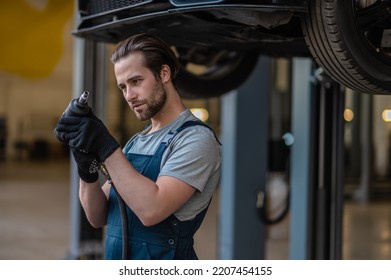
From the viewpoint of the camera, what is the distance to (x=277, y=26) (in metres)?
2.21

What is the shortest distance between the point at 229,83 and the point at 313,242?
88 cm

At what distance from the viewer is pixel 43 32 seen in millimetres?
7734

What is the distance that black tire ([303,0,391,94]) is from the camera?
6.25ft

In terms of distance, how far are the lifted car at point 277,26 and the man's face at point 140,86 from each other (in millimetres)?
453

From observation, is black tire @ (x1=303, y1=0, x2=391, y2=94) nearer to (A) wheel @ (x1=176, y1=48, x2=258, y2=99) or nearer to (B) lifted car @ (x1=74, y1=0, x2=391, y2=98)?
(B) lifted car @ (x1=74, y1=0, x2=391, y2=98)

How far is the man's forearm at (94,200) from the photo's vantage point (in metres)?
1.62

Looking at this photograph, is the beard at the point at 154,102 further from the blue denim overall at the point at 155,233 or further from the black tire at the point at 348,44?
the black tire at the point at 348,44

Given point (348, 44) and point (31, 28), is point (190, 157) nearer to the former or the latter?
point (348, 44)

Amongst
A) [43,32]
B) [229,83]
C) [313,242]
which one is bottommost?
[313,242]

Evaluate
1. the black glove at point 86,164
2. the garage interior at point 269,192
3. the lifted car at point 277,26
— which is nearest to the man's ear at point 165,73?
the black glove at point 86,164

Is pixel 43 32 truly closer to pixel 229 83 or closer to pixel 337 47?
pixel 229 83

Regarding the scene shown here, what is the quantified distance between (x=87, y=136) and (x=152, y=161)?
0.18 m

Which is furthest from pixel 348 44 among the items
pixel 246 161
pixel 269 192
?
pixel 269 192
